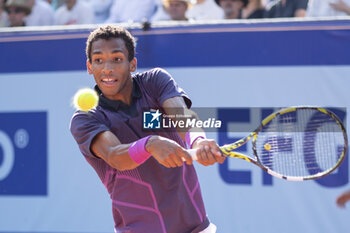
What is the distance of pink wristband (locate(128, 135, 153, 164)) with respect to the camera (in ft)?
8.81

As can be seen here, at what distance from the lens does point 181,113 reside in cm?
309

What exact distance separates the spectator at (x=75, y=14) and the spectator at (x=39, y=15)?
9 cm

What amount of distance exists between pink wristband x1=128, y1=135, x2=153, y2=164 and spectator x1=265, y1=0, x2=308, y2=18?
9.84 ft

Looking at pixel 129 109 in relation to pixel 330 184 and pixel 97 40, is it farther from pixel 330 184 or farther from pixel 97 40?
pixel 330 184

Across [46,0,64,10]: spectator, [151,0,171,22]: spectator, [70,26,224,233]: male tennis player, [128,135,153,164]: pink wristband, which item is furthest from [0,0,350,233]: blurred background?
[46,0,64,10]: spectator

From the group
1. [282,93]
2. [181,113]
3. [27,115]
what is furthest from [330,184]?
[27,115]

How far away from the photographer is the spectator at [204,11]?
6.09 meters

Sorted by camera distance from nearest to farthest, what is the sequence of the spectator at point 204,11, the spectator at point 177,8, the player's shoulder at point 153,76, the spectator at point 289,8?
the player's shoulder at point 153,76 → the spectator at point 289,8 → the spectator at point 177,8 → the spectator at point 204,11

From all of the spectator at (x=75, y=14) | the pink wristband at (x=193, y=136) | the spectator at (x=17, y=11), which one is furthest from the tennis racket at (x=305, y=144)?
the spectator at (x=17, y=11)

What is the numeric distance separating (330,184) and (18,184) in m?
2.69

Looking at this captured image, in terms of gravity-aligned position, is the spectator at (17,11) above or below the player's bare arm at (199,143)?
above

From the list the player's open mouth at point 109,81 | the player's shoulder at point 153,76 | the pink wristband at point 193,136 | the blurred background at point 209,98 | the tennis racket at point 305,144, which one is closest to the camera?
the pink wristband at point 193,136

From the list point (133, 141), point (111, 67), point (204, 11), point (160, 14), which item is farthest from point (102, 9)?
point (133, 141)

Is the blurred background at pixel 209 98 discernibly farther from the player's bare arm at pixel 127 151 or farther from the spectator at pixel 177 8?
the player's bare arm at pixel 127 151
